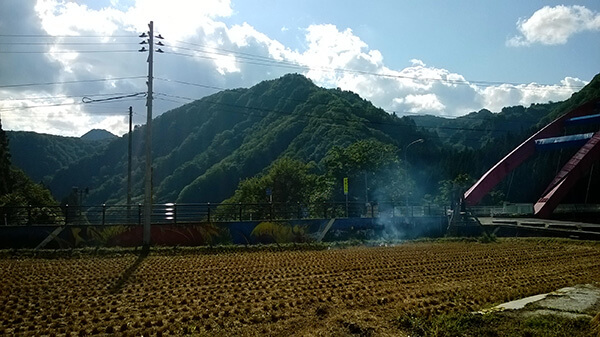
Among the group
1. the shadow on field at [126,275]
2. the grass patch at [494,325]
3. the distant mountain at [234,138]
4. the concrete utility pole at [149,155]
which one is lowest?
the shadow on field at [126,275]

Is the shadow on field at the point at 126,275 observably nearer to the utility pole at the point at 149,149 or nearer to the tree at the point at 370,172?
the utility pole at the point at 149,149

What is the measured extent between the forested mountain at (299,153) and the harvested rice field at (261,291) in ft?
111

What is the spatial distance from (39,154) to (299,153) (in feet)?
307

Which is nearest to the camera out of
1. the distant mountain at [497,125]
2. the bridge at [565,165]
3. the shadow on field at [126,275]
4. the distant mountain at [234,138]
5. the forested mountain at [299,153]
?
the shadow on field at [126,275]

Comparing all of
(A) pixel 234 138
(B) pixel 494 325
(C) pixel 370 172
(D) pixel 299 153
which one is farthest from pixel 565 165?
(A) pixel 234 138

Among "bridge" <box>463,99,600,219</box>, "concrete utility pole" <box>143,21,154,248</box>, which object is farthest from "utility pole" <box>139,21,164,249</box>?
"bridge" <box>463,99,600,219</box>

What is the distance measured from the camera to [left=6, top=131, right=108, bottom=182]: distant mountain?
142m

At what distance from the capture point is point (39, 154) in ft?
483

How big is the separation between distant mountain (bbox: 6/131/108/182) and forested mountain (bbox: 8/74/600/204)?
3.32ft

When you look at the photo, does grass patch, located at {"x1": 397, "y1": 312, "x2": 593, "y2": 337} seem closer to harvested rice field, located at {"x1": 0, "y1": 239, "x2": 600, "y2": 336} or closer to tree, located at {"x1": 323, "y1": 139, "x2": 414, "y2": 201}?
harvested rice field, located at {"x1": 0, "y1": 239, "x2": 600, "y2": 336}

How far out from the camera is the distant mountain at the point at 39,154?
142500 mm

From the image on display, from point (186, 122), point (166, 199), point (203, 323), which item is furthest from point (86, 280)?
point (186, 122)

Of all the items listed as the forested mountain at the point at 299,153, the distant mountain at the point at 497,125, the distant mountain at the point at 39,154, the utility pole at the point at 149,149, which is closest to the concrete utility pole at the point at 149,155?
the utility pole at the point at 149,149

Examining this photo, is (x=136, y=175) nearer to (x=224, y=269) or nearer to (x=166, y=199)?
(x=166, y=199)
